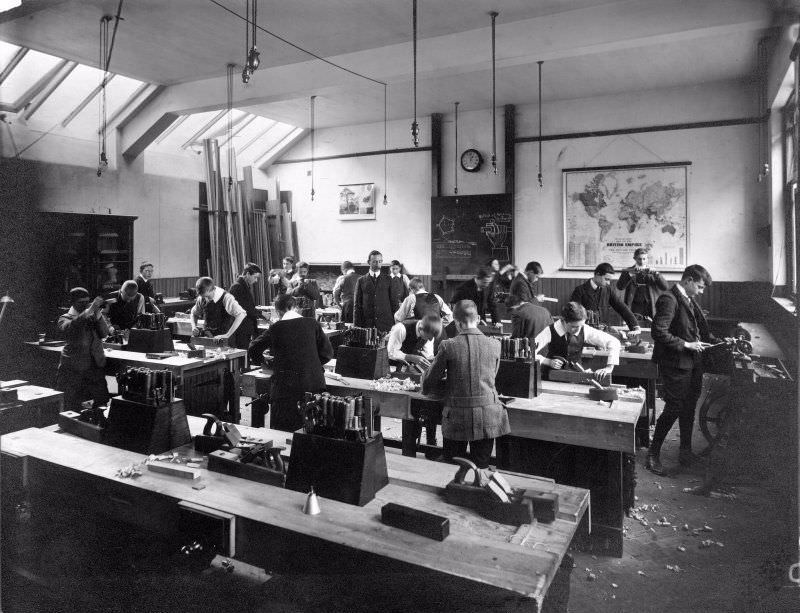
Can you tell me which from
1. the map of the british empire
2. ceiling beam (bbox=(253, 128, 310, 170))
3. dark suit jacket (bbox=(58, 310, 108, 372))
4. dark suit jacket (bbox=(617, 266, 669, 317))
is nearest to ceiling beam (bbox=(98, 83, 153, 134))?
ceiling beam (bbox=(253, 128, 310, 170))

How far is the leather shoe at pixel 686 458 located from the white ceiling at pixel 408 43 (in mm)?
4110

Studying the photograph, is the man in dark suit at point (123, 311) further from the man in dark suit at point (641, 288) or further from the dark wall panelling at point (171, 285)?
the man in dark suit at point (641, 288)

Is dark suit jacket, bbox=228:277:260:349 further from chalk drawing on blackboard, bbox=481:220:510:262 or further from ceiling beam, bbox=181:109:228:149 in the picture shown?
ceiling beam, bbox=181:109:228:149

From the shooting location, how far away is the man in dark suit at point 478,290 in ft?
23.6

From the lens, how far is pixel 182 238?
1093 centimetres

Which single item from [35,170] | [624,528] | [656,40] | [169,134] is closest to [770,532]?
[624,528]

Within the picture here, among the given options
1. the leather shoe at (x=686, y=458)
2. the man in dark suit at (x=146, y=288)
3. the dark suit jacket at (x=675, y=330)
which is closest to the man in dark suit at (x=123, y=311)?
the man in dark suit at (x=146, y=288)

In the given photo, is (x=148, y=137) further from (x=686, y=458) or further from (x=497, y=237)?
(x=686, y=458)

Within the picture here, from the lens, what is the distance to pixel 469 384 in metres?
3.11

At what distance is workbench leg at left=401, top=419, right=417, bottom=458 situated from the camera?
392 centimetres

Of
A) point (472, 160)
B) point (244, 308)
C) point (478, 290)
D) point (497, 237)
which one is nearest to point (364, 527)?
point (244, 308)

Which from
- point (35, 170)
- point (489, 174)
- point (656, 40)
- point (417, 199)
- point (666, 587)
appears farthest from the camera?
point (417, 199)

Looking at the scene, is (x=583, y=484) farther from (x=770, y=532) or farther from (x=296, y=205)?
(x=296, y=205)

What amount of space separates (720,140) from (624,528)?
7.16 metres
